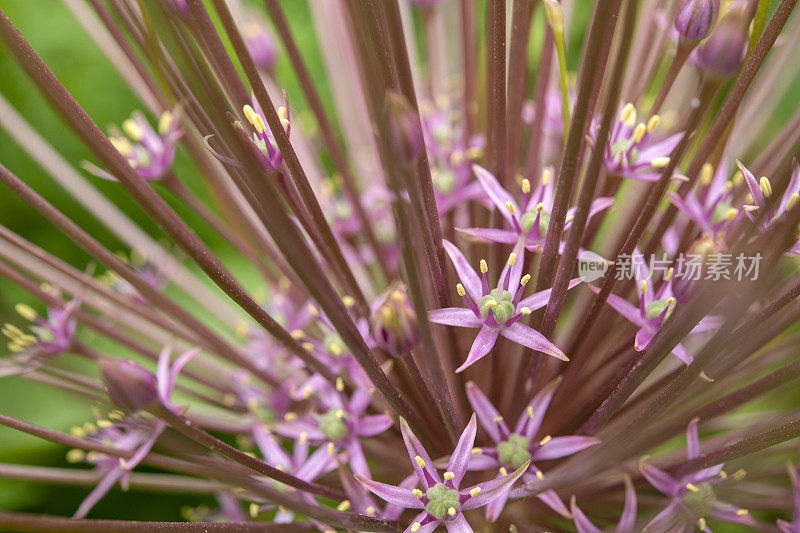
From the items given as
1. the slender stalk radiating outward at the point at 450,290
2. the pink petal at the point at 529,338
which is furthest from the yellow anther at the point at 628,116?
the pink petal at the point at 529,338

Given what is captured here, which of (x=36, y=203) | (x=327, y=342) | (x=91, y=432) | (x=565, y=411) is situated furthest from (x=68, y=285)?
(x=565, y=411)

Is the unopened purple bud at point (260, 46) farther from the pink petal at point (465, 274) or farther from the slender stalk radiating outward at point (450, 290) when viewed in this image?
the pink petal at point (465, 274)

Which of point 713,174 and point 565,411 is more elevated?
point 713,174

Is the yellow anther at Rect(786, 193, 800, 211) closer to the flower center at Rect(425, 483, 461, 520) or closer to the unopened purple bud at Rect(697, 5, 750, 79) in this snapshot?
the unopened purple bud at Rect(697, 5, 750, 79)

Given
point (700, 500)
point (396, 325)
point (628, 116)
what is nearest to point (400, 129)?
point (396, 325)

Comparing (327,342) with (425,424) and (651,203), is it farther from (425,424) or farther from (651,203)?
(651,203)

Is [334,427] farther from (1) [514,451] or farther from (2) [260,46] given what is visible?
(2) [260,46]
